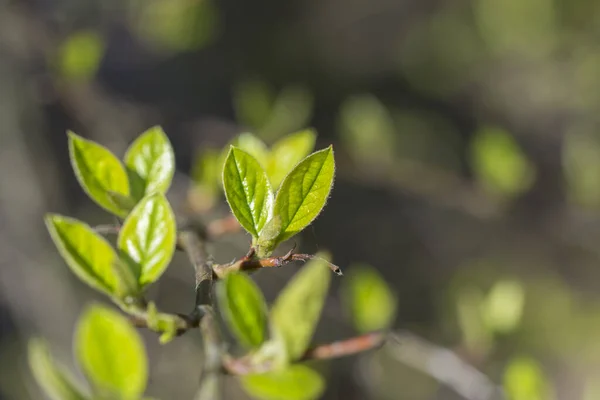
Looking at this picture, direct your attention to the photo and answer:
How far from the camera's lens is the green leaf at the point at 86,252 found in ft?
1.57

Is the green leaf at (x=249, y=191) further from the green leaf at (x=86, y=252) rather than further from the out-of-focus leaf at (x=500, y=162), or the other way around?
the out-of-focus leaf at (x=500, y=162)

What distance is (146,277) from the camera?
0.49m

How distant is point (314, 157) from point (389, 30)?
278 cm

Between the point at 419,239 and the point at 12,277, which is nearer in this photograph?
the point at 12,277

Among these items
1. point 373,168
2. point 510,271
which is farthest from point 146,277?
point 510,271

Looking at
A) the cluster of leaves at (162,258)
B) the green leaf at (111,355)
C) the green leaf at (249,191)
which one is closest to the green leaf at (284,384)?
the cluster of leaves at (162,258)

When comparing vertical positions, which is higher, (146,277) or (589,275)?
(146,277)

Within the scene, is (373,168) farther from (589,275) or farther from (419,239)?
(589,275)

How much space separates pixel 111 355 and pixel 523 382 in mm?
439

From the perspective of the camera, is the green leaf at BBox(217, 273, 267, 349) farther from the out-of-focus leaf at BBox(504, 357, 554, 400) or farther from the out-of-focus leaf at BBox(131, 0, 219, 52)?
the out-of-focus leaf at BBox(131, 0, 219, 52)

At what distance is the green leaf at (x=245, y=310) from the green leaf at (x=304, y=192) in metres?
0.12

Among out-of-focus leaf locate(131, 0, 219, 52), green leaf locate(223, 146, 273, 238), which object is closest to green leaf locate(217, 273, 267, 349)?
green leaf locate(223, 146, 273, 238)

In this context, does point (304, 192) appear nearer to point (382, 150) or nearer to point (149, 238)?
point (149, 238)

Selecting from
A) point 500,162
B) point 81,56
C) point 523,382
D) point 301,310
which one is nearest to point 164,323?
point 301,310
